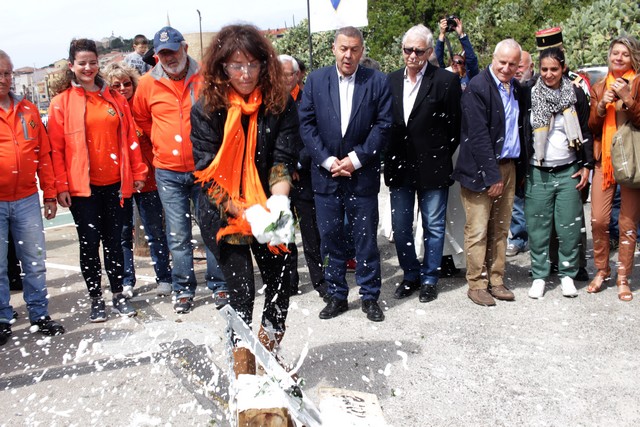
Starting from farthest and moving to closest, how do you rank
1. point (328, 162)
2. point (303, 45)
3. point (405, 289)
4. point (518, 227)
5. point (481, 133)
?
point (303, 45), point (518, 227), point (405, 289), point (481, 133), point (328, 162)

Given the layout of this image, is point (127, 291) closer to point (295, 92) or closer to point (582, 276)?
point (295, 92)

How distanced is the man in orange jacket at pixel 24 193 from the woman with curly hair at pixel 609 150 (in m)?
4.55

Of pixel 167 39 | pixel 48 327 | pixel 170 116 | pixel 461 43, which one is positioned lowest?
pixel 48 327

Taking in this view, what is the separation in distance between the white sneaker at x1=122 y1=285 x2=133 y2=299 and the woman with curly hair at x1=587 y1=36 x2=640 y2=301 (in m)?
4.09

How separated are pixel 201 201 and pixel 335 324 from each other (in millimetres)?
1846

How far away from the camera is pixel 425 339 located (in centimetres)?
459

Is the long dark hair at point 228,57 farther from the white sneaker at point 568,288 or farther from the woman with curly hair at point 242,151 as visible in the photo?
the white sneaker at point 568,288

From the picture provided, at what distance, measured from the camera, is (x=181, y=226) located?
5543 millimetres

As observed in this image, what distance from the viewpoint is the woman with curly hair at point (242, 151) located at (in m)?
3.52


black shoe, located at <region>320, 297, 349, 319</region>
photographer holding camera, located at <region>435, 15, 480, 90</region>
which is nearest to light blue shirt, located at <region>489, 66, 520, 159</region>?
photographer holding camera, located at <region>435, 15, 480, 90</region>

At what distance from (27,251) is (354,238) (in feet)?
8.57

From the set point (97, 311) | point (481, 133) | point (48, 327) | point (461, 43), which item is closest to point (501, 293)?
point (481, 133)

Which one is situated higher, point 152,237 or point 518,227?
point 152,237

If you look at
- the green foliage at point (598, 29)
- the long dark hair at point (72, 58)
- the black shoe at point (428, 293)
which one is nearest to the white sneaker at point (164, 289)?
the long dark hair at point (72, 58)
